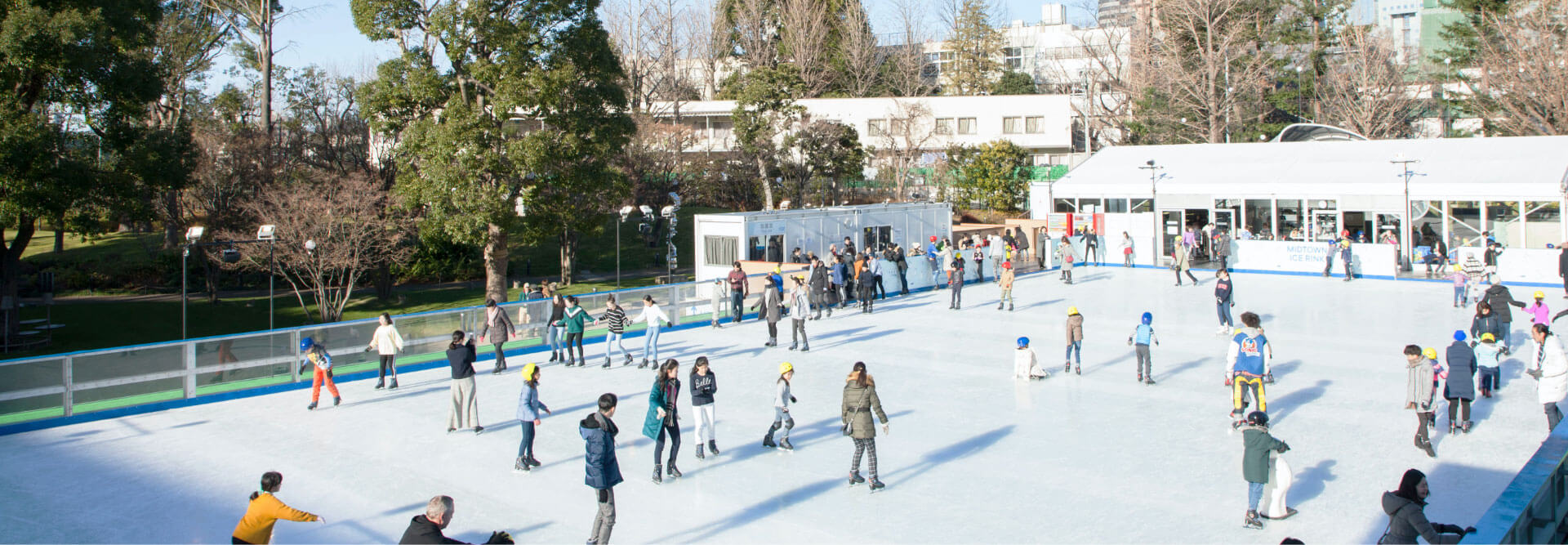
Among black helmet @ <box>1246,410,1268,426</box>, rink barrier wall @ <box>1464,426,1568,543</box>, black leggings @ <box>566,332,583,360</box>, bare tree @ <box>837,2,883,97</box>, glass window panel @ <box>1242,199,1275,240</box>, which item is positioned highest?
bare tree @ <box>837,2,883,97</box>

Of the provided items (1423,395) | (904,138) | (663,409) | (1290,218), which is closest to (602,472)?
(663,409)

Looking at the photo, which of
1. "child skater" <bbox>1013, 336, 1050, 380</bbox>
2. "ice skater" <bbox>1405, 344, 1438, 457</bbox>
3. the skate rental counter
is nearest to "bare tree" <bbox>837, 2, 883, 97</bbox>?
the skate rental counter

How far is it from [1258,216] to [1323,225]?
2321 millimetres

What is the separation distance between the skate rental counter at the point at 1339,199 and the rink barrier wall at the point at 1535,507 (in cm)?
2085

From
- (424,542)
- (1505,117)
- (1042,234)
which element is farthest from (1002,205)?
(424,542)

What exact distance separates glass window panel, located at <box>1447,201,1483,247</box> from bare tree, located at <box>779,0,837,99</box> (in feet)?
153

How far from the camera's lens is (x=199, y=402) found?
15.6m

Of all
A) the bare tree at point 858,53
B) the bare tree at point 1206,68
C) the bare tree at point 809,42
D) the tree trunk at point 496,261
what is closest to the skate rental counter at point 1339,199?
the tree trunk at point 496,261

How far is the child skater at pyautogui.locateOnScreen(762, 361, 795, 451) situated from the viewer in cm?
1185

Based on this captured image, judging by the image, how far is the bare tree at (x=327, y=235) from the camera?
106 ft

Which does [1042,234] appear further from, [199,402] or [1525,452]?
[199,402]

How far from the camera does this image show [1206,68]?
54.6 metres

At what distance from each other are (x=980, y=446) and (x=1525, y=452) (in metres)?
5.89

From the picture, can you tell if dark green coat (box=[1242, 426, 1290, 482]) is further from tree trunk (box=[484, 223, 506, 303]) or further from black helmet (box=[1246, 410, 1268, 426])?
tree trunk (box=[484, 223, 506, 303])
